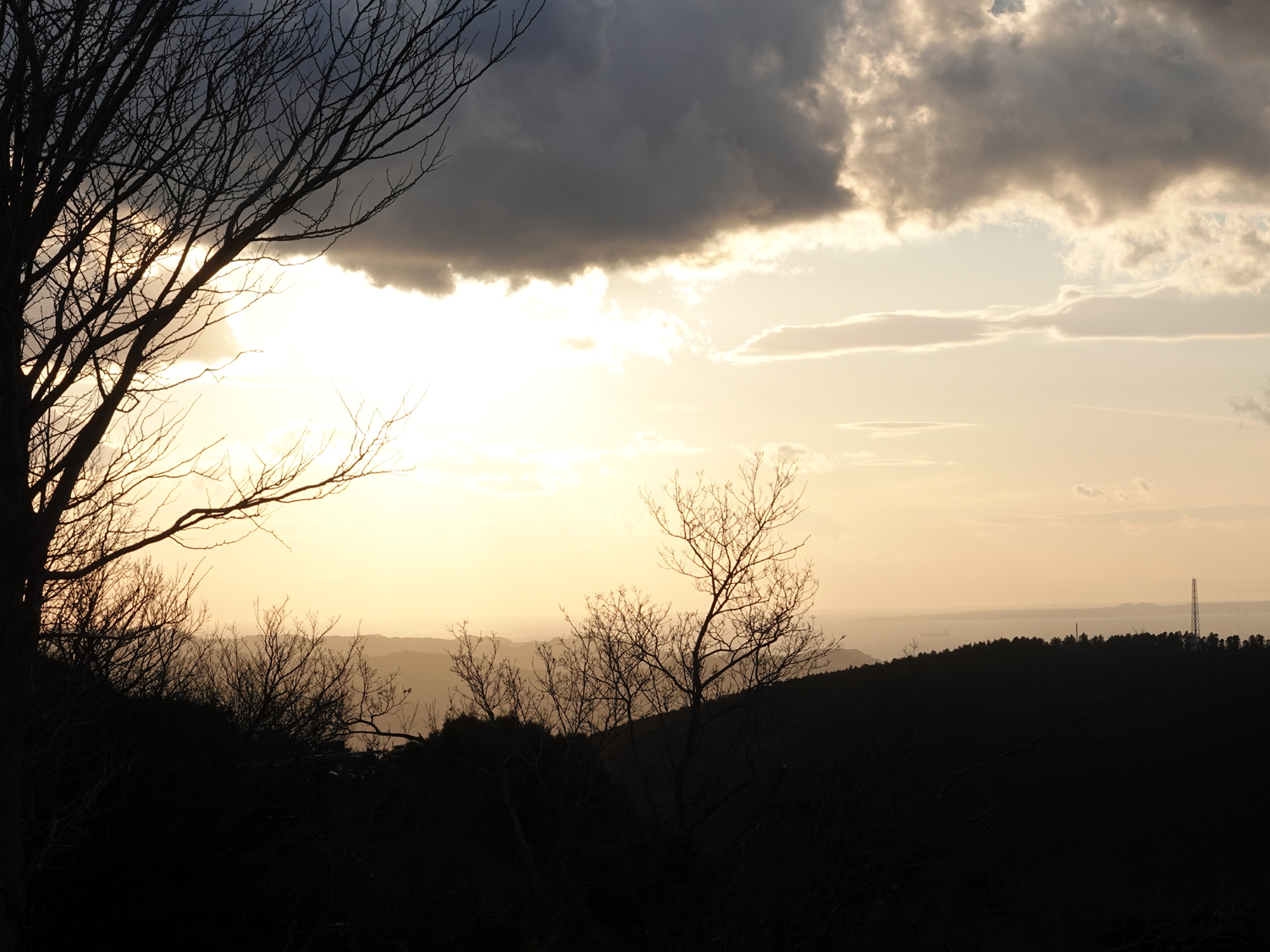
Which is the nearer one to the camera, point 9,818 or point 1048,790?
point 9,818

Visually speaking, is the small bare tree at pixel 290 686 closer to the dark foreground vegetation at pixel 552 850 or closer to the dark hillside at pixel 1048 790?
the dark foreground vegetation at pixel 552 850

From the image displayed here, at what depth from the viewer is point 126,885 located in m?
12.2

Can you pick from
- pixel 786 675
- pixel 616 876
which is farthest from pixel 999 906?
pixel 616 876

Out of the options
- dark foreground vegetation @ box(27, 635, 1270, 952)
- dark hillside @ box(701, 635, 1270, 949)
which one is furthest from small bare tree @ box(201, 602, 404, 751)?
dark hillside @ box(701, 635, 1270, 949)

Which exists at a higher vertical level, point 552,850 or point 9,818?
point 9,818

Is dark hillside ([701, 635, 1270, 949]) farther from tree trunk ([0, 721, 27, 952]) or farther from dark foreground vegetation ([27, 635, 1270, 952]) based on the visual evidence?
tree trunk ([0, 721, 27, 952])

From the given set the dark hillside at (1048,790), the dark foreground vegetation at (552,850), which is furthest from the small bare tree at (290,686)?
the dark hillside at (1048,790)

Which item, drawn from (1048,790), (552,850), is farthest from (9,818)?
(1048,790)

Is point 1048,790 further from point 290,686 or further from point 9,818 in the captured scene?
point 9,818

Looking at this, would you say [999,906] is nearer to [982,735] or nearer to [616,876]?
[616,876]

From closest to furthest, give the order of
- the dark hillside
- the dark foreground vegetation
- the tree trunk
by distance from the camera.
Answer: the tree trunk, the dark foreground vegetation, the dark hillside

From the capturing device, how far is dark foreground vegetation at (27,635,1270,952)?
11.5 meters

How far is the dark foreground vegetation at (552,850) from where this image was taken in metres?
11.5

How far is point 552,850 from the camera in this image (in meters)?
19.5
